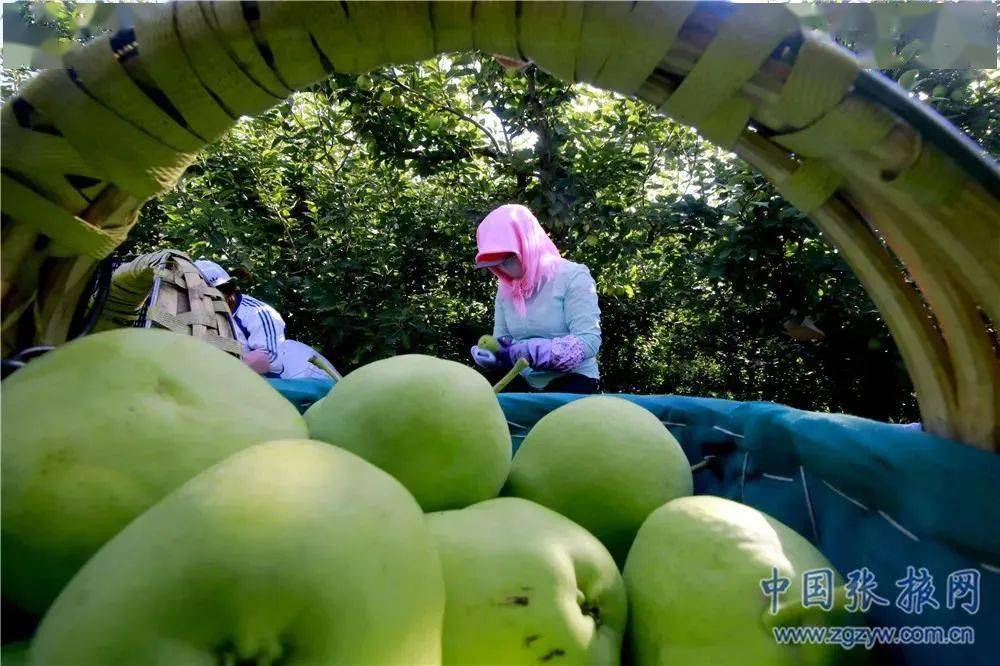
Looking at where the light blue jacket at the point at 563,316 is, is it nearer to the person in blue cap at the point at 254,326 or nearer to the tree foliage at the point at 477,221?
the person in blue cap at the point at 254,326

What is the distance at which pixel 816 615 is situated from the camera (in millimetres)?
552

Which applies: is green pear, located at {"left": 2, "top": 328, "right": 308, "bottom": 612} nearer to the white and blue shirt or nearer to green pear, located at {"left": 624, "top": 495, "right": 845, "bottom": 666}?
→ green pear, located at {"left": 624, "top": 495, "right": 845, "bottom": 666}

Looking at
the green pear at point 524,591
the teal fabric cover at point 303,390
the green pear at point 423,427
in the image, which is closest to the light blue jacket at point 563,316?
the teal fabric cover at point 303,390

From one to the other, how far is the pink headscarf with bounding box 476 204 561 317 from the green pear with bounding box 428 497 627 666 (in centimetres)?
176

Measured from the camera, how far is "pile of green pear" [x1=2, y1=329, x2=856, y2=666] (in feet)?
1.22

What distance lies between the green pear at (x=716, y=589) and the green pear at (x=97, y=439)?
0.38 m

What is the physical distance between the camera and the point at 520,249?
2469 mm

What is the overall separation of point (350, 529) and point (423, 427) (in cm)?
27

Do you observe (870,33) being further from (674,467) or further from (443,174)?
(443,174)

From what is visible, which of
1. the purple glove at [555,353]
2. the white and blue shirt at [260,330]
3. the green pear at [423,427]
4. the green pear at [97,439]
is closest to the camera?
the green pear at [97,439]

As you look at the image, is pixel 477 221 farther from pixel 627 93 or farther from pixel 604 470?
pixel 627 93

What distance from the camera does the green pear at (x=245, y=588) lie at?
1.19 ft

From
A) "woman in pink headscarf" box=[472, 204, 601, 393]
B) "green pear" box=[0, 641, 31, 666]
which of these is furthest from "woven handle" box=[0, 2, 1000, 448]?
"woman in pink headscarf" box=[472, 204, 601, 393]

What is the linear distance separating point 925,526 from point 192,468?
0.61 m
